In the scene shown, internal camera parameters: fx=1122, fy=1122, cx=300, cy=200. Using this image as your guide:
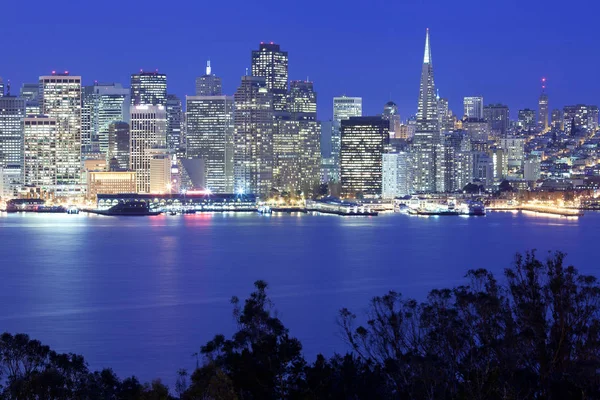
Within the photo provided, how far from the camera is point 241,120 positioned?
109812 mm

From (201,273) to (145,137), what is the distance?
7435 centimetres

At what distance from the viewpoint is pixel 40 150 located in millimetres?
106062

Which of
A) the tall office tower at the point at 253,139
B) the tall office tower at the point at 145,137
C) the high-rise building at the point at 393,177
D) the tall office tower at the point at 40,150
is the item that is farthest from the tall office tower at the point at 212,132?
the high-rise building at the point at 393,177

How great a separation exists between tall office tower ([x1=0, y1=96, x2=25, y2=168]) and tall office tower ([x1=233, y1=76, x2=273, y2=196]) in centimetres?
2247

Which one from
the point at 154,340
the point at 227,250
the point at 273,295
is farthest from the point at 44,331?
the point at 227,250

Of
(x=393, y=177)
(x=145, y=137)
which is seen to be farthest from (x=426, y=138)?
(x=145, y=137)

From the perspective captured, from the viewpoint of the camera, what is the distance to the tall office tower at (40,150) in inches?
4117

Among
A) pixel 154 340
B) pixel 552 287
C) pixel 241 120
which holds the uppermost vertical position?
pixel 241 120

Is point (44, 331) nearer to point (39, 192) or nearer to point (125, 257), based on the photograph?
point (125, 257)

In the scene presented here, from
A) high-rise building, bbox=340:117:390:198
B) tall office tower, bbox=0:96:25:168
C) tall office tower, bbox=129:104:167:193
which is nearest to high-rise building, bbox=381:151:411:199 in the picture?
high-rise building, bbox=340:117:390:198

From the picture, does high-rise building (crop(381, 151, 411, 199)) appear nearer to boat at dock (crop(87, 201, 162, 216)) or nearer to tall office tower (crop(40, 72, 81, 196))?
boat at dock (crop(87, 201, 162, 216))

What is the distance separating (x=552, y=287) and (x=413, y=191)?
96817mm

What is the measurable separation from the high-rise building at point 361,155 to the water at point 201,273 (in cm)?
3992

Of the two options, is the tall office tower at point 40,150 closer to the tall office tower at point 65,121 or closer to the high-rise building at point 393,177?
the tall office tower at point 65,121
